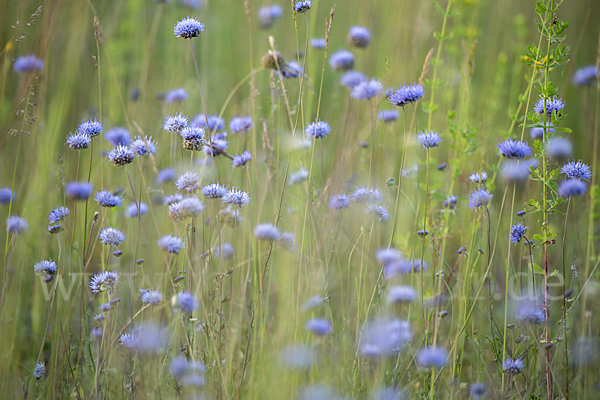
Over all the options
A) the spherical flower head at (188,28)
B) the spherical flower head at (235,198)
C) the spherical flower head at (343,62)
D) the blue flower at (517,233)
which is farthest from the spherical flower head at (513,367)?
the spherical flower head at (343,62)

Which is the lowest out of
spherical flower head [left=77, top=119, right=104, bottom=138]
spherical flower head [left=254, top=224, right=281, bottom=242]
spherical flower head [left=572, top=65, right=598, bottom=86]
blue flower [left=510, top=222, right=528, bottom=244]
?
spherical flower head [left=254, top=224, right=281, bottom=242]

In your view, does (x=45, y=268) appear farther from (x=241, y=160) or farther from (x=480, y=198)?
(x=480, y=198)

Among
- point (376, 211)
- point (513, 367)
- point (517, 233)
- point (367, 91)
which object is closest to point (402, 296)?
point (376, 211)

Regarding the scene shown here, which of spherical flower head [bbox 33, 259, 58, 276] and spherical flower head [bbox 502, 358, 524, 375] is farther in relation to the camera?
spherical flower head [bbox 33, 259, 58, 276]

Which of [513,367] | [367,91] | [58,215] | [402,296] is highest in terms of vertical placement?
[367,91]

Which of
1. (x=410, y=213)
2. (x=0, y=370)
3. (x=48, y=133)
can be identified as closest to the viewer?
(x=0, y=370)

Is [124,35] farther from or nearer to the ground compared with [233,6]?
nearer to the ground

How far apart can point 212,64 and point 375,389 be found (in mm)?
4149

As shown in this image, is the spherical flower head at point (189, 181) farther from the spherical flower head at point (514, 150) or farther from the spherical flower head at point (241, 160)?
the spherical flower head at point (514, 150)

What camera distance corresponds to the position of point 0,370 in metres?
1.66

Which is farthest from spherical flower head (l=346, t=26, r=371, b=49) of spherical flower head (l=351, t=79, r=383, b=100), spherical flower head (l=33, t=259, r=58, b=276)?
spherical flower head (l=33, t=259, r=58, b=276)

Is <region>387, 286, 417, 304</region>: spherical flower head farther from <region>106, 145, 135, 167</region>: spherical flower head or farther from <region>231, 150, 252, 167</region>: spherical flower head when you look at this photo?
<region>106, 145, 135, 167</region>: spherical flower head

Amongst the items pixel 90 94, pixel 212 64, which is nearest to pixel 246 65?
pixel 212 64

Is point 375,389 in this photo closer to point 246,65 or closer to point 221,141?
point 221,141
